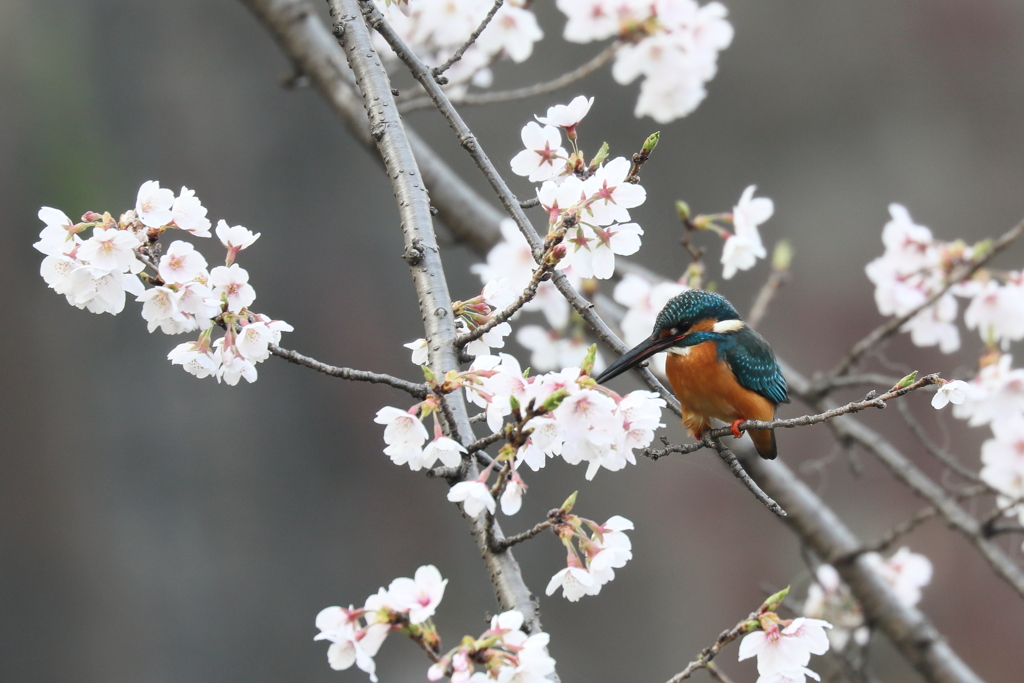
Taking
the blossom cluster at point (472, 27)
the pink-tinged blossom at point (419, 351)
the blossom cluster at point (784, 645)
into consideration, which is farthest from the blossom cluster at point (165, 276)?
the blossom cluster at point (472, 27)

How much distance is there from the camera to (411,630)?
54 cm

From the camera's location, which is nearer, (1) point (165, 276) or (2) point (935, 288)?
(1) point (165, 276)

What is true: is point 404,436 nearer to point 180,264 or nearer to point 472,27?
point 180,264

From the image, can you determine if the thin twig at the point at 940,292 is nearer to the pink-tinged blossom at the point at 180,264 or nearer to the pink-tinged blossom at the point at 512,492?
the pink-tinged blossom at the point at 512,492

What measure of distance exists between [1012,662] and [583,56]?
3356 mm

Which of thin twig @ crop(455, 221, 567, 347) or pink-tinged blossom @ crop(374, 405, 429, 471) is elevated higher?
thin twig @ crop(455, 221, 567, 347)

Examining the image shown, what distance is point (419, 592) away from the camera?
0.55 metres

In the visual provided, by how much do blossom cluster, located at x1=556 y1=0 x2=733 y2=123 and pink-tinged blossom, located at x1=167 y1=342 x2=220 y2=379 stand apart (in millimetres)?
1081

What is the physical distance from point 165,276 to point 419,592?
1.21 ft

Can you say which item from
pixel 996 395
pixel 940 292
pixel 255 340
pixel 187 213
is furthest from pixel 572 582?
pixel 996 395

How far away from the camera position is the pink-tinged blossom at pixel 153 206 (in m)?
0.71

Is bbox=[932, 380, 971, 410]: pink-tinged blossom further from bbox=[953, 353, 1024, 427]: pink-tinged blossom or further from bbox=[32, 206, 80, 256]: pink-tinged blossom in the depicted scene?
bbox=[953, 353, 1024, 427]: pink-tinged blossom

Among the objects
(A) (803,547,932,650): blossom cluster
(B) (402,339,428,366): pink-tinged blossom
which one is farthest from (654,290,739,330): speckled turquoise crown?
(A) (803,547,932,650): blossom cluster

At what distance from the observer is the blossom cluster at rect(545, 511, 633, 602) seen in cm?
63
